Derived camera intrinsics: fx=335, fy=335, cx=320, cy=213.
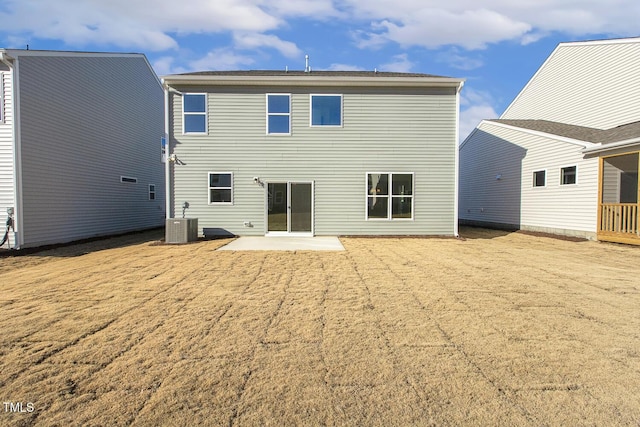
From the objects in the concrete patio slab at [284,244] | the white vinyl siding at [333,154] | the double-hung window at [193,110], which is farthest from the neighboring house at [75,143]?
the concrete patio slab at [284,244]

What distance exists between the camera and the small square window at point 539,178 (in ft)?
44.2

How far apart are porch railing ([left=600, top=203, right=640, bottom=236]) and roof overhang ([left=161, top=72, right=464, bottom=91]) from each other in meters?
6.16

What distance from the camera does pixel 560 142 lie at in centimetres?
1263

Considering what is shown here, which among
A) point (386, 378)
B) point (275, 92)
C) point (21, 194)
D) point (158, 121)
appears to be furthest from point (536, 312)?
point (158, 121)

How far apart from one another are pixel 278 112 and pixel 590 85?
1445 centimetres

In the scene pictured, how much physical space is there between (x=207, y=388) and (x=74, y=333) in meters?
1.95

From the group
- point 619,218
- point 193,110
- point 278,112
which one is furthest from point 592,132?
point 193,110

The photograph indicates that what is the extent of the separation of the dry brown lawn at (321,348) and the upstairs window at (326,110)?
6.88m

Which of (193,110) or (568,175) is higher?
(193,110)

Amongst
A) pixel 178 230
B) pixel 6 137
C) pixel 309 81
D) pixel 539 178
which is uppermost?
pixel 309 81

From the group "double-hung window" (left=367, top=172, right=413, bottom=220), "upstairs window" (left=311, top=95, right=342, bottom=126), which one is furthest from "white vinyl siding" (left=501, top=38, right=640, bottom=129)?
"upstairs window" (left=311, top=95, right=342, bottom=126)

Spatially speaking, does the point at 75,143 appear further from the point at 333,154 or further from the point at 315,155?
the point at 333,154

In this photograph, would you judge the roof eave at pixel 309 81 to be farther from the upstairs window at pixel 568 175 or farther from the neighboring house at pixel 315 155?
the upstairs window at pixel 568 175

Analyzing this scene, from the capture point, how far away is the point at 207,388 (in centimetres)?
248
